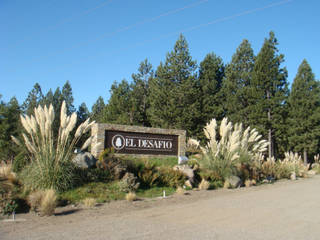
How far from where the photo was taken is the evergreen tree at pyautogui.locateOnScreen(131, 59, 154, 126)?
30.0 m

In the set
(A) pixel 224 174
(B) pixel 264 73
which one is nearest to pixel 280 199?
(A) pixel 224 174

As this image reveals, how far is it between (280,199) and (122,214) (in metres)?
5.18

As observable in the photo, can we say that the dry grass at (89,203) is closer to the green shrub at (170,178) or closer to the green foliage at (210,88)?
the green shrub at (170,178)

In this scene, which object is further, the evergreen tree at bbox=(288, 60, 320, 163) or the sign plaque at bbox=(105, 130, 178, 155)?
the evergreen tree at bbox=(288, 60, 320, 163)

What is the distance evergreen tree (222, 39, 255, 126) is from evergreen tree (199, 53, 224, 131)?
0.89 metres

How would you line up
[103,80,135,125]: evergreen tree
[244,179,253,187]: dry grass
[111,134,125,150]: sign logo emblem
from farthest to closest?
1. [103,80,135,125]: evergreen tree
2. [111,134,125,150]: sign logo emblem
3. [244,179,253,187]: dry grass

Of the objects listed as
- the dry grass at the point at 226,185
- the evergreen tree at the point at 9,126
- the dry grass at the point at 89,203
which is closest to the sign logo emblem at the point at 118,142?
the dry grass at the point at 226,185

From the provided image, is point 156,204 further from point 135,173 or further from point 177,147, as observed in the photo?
point 177,147

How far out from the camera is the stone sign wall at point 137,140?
13.7 metres

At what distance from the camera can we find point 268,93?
85.3 feet

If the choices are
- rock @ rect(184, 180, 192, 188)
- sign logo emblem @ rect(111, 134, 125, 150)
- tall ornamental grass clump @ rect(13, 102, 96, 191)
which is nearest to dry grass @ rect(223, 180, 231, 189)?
rock @ rect(184, 180, 192, 188)

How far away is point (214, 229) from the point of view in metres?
5.57

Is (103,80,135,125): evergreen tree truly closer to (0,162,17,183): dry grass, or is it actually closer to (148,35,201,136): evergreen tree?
(148,35,201,136): evergreen tree

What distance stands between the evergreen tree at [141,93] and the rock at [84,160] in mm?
18843
